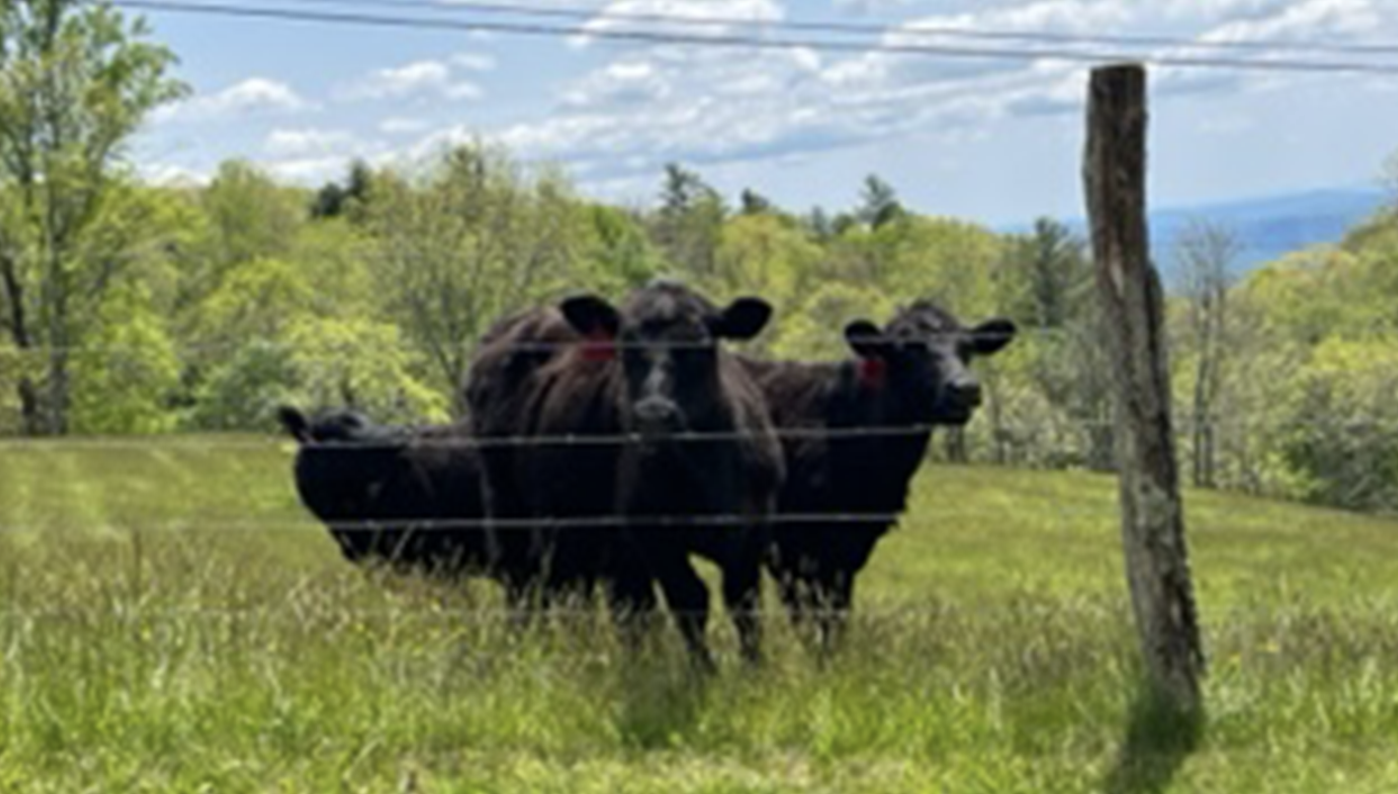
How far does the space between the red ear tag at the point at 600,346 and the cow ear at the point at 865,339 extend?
5.52 feet

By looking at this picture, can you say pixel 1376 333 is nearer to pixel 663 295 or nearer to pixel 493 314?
pixel 493 314

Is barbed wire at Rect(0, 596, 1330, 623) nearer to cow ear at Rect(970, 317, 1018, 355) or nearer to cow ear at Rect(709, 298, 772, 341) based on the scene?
cow ear at Rect(709, 298, 772, 341)

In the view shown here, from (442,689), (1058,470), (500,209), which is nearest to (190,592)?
(442,689)

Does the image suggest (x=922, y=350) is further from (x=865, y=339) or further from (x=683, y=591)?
(x=683, y=591)

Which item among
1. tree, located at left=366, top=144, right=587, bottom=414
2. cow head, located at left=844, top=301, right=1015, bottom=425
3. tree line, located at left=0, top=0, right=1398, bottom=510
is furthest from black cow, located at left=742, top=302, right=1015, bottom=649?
tree, located at left=366, top=144, right=587, bottom=414

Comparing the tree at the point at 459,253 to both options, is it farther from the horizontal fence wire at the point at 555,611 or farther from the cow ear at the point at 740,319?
the horizontal fence wire at the point at 555,611

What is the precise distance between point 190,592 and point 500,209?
125 ft

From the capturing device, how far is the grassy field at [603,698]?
6.14 meters

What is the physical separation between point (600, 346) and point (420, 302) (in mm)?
33827

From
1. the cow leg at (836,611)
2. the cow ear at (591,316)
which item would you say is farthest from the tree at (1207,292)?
the cow ear at (591,316)

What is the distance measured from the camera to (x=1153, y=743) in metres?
6.44

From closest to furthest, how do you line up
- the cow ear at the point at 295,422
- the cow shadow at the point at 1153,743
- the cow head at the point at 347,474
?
the cow shadow at the point at 1153,743 → the cow head at the point at 347,474 → the cow ear at the point at 295,422

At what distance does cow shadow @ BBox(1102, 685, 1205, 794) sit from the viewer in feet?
20.0

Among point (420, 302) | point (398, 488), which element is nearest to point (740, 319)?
point (398, 488)
